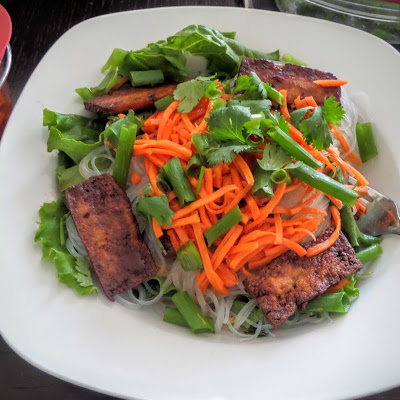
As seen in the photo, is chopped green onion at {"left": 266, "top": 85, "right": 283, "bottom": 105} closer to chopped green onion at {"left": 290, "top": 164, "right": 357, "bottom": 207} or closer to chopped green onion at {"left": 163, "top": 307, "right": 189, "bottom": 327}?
chopped green onion at {"left": 290, "top": 164, "right": 357, "bottom": 207}

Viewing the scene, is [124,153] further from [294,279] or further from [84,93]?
[294,279]

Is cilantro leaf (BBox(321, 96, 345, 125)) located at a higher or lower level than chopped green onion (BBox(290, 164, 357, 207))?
higher

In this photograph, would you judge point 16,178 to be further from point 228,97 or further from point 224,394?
point 224,394

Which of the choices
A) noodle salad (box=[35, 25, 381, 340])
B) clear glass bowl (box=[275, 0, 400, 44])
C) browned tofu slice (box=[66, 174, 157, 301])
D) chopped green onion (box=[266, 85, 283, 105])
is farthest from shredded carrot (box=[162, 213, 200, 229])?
clear glass bowl (box=[275, 0, 400, 44])

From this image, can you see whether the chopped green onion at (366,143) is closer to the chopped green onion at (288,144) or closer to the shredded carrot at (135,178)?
the chopped green onion at (288,144)

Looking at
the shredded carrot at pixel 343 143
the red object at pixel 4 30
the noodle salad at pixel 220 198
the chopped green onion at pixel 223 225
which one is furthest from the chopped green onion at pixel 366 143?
the red object at pixel 4 30

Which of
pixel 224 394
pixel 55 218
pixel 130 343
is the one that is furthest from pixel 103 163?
pixel 224 394

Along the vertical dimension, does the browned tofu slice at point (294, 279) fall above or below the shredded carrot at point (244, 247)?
below
